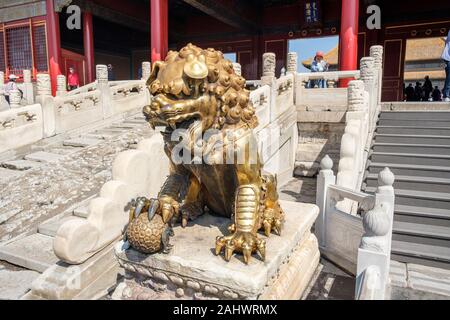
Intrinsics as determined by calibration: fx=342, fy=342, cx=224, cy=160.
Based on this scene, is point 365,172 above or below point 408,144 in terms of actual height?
below

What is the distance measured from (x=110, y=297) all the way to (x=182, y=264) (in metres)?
0.77

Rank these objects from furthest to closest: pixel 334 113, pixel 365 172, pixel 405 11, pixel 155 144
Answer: pixel 405 11
pixel 334 113
pixel 365 172
pixel 155 144

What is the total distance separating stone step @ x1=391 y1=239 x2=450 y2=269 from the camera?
13.8 ft

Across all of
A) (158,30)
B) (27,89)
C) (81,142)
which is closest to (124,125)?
(81,142)

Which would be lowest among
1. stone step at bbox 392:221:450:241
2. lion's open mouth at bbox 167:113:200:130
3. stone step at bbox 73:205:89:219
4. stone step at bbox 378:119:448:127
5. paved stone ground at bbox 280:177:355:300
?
stone step at bbox 392:221:450:241

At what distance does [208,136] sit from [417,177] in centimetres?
473

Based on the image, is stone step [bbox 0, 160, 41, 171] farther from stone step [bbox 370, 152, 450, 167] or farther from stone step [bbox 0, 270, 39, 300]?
stone step [bbox 370, 152, 450, 167]

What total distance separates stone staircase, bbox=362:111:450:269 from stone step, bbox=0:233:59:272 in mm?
4131

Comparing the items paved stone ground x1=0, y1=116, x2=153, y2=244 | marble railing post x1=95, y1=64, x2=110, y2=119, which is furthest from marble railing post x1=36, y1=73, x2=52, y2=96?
paved stone ground x1=0, y1=116, x2=153, y2=244

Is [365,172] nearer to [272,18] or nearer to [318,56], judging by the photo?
[318,56]

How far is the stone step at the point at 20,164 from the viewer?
→ 20.1 ft

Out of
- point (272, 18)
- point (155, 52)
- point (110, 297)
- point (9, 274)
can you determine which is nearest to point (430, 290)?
point (110, 297)

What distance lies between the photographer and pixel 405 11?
1274cm

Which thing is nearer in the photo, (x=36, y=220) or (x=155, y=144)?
(x=155, y=144)
